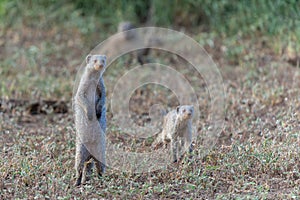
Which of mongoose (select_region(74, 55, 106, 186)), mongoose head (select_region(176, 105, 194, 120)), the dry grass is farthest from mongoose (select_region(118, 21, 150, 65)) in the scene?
mongoose (select_region(74, 55, 106, 186))

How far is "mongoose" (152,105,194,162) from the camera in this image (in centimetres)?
567

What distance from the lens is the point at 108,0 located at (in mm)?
10578

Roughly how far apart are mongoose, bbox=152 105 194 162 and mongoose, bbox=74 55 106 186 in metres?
0.86

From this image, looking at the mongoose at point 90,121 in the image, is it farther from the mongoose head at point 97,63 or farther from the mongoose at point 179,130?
the mongoose at point 179,130

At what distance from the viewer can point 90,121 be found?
5.05 m

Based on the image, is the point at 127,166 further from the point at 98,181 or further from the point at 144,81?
the point at 144,81

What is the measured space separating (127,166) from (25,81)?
3526 millimetres

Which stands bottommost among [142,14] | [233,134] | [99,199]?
[99,199]

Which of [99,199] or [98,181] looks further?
[98,181]

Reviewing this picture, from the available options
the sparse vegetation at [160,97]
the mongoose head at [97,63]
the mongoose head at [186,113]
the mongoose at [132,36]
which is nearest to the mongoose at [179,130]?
the mongoose head at [186,113]

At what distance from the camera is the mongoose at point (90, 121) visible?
16.5 feet

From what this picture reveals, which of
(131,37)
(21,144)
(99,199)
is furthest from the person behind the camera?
(131,37)

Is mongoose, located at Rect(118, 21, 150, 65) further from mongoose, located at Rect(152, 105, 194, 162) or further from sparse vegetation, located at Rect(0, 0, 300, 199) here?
mongoose, located at Rect(152, 105, 194, 162)

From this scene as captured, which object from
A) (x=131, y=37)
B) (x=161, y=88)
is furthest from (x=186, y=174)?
(x=131, y=37)
